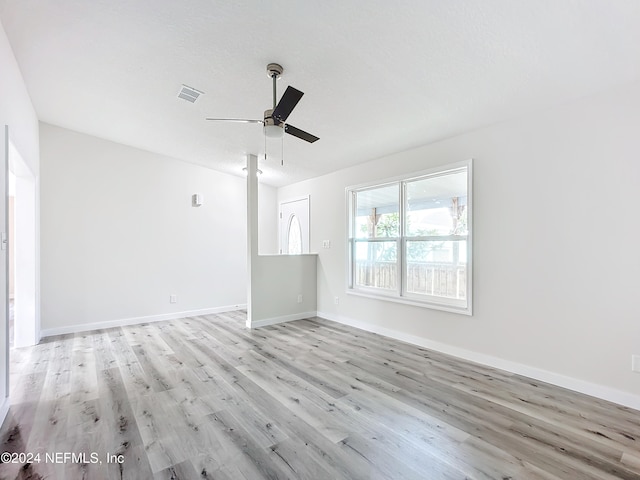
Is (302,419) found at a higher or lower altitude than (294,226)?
lower

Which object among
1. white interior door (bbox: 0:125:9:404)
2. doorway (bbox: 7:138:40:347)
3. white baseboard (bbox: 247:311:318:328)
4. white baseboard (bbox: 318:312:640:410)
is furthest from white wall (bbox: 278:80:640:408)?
doorway (bbox: 7:138:40:347)

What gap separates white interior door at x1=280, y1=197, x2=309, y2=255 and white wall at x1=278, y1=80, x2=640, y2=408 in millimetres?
2723

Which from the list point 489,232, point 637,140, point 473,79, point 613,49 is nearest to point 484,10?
point 473,79

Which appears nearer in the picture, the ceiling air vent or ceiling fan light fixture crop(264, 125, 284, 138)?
ceiling fan light fixture crop(264, 125, 284, 138)

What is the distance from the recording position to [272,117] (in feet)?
8.07

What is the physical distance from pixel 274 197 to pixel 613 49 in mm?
5376

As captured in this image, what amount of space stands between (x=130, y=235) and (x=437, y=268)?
4.64 meters

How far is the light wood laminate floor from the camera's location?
5.66 ft

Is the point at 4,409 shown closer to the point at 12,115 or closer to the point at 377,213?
the point at 12,115

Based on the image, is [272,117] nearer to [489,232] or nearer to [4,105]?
[4,105]

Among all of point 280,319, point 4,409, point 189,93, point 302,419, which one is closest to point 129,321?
point 280,319

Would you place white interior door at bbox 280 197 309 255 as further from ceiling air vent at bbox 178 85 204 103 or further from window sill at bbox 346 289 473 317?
ceiling air vent at bbox 178 85 204 103

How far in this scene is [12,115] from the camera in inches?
101

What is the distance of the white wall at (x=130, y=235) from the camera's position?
4.31 metres
